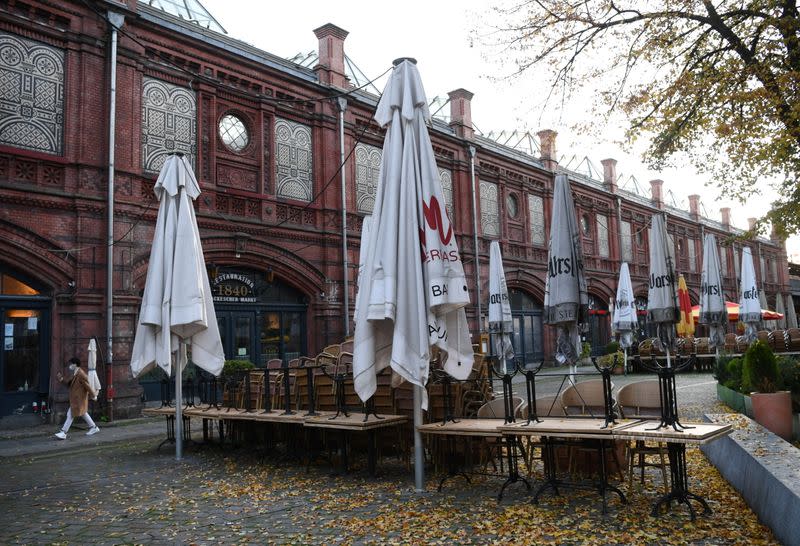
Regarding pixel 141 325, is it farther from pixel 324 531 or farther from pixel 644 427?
pixel 644 427

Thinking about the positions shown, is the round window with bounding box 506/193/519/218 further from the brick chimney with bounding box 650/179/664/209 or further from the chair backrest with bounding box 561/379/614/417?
the chair backrest with bounding box 561/379/614/417

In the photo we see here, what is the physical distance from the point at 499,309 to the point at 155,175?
357 inches

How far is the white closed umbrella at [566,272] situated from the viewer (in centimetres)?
706

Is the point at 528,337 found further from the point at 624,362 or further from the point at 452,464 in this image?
the point at 452,464

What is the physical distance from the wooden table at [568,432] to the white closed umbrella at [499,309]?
9.13 meters

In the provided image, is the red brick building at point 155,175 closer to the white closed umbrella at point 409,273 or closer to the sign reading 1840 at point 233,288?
the sign reading 1840 at point 233,288

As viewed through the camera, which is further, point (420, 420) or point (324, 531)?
point (420, 420)

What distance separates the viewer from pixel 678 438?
455 cm

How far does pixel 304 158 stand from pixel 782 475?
16.1 m

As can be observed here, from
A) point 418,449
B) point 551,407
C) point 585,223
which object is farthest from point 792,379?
point 585,223

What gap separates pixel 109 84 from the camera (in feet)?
46.2

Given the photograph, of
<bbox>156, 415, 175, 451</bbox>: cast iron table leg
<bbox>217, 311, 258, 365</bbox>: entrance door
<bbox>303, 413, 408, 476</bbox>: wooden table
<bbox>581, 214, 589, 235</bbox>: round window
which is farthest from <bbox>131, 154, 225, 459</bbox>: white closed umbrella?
<bbox>581, 214, 589, 235</bbox>: round window

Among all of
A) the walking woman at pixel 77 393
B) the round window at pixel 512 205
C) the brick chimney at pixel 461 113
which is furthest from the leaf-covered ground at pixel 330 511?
the round window at pixel 512 205

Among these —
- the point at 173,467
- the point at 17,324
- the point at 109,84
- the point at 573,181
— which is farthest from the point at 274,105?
the point at 573,181
